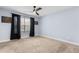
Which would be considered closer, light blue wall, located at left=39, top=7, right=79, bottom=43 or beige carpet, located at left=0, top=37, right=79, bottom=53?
beige carpet, located at left=0, top=37, right=79, bottom=53

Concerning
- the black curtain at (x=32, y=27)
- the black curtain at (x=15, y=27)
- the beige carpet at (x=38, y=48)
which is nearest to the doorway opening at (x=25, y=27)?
the black curtain at (x=32, y=27)

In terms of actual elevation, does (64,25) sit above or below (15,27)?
above

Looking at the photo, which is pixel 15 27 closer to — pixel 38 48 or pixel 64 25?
pixel 38 48

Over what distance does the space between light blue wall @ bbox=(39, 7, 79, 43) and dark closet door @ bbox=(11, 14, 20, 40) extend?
251cm

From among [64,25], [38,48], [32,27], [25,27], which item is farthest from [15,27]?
[64,25]

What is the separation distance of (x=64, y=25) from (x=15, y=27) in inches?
136

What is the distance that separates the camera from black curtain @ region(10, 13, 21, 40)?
5496 millimetres

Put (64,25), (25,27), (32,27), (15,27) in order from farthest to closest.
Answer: (32,27), (25,27), (15,27), (64,25)

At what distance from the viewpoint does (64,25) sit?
202 inches

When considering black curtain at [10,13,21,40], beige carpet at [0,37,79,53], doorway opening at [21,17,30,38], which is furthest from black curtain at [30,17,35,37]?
beige carpet at [0,37,79,53]

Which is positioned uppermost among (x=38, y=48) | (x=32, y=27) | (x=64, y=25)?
(x=64, y=25)

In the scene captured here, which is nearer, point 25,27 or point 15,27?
point 15,27

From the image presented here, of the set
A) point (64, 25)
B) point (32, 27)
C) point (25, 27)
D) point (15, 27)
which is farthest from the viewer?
point (32, 27)

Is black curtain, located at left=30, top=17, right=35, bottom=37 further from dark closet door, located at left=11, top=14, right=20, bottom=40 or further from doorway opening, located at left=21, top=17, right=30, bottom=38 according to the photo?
dark closet door, located at left=11, top=14, right=20, bottom=40
